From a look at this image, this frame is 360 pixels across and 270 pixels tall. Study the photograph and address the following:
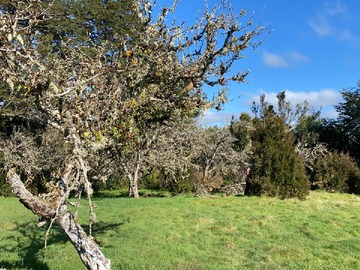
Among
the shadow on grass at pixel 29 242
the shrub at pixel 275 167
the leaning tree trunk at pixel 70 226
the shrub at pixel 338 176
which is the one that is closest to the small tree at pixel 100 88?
the leaning tree trunk at pixel 70 226

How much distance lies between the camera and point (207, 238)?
9594 mm

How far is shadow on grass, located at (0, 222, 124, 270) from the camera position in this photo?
7730 millimetres

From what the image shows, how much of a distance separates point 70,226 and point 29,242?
447 cm

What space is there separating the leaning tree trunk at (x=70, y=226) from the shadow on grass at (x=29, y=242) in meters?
2.16

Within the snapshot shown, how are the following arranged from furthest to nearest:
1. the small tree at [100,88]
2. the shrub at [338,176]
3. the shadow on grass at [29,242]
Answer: the shrub at [338,176] → the shadow on grass at [29,242] → the small tree at [100,88]

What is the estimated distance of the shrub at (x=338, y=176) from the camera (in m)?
21.8

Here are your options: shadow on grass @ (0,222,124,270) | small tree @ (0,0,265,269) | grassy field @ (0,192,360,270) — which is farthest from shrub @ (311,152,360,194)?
small tree @ (0,0,265,269)

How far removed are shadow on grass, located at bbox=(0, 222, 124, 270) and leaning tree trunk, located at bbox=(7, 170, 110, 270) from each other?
2.16 meters

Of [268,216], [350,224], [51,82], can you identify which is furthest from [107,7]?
[51,82]

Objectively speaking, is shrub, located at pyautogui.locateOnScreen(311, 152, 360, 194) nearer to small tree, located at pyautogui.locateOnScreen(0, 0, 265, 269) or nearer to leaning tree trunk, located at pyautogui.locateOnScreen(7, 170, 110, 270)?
small tree, located at pyautogui.locateOnScreen(0, 0, 265, 269)

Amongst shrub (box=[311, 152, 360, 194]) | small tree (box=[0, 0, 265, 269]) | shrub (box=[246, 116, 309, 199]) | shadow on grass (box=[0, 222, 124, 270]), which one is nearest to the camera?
small tree (box=[0, 0, 265, 269])

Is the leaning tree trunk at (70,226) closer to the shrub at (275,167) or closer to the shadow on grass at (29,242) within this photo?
the shadow on grass at (29,242)

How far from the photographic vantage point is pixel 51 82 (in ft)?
16.7

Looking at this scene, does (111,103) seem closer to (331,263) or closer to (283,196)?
(331,263)
